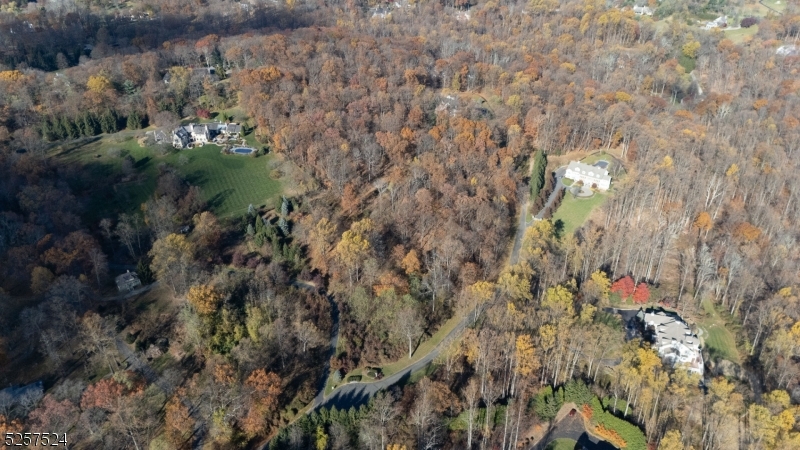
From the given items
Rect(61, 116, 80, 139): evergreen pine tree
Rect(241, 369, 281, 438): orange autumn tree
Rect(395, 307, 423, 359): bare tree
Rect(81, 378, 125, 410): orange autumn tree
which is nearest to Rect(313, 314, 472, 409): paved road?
Rect(395, 307, 423, 359): bare tree

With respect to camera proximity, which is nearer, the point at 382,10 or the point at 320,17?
the point at 320,17

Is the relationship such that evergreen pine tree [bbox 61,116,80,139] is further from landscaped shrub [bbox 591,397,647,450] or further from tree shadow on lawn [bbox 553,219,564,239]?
landscaped shrub [bbox 591,397,647,450]

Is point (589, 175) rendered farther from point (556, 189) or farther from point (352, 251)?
point (352, 251)

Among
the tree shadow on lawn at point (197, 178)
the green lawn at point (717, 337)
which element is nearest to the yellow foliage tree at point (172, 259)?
the tree shadow on lawn at point (197, 178)

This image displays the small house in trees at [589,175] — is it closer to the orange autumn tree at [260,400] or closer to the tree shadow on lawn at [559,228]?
the tree shadow on lawn at [559,228]

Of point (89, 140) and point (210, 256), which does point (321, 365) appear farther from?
point (89, 140)

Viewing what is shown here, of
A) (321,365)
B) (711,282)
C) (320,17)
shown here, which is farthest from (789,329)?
(320,17)
